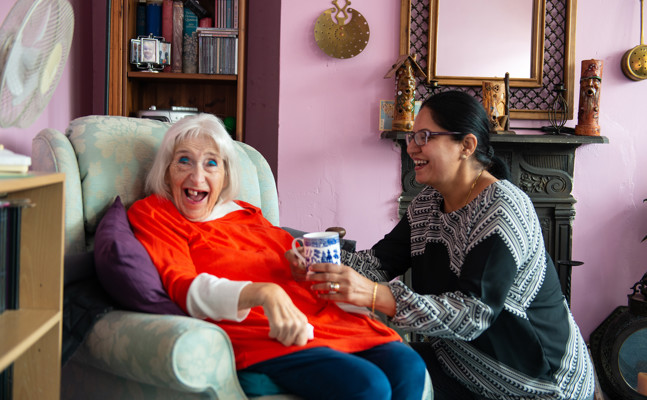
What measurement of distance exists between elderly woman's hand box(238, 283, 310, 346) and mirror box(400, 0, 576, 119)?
187cm

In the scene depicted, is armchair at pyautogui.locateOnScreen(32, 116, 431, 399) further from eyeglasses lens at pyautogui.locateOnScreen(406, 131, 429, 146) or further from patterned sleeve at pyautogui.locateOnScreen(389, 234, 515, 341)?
eyeglasses lens at pyautogui.locateOnScreen(406, 131, 429, 146)

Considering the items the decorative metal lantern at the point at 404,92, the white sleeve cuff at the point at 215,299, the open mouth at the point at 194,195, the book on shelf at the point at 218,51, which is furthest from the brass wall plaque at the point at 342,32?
the white sleeve cuff at the point at 215,299

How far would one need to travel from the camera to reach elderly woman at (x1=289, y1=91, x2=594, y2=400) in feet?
4.22

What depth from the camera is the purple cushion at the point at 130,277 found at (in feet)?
3.94

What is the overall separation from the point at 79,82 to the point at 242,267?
1884 mm

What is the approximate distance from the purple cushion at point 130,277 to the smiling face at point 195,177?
0.28 m

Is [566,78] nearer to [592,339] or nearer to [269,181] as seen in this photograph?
[592,339]

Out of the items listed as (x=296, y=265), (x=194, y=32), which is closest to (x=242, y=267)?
(x=296, y=265)

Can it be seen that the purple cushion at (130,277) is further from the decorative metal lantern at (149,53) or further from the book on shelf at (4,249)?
the decorative metal lantern at (149,53)

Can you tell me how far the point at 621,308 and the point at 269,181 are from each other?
1986 mm

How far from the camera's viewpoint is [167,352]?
41.4 inches

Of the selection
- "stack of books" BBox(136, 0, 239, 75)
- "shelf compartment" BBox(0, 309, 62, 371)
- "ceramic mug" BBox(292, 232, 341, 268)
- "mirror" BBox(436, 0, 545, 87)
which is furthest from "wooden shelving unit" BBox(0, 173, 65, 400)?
"mirror" BBox(436, 0, 545, 87)

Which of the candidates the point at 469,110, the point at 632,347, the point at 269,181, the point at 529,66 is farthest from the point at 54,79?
the point at 632,347

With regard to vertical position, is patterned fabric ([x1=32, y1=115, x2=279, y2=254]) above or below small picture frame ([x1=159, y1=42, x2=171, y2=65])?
below
